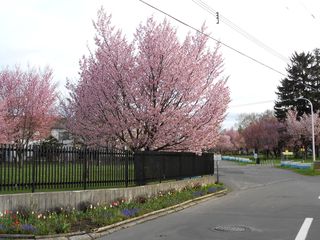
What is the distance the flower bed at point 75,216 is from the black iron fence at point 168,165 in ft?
5.55

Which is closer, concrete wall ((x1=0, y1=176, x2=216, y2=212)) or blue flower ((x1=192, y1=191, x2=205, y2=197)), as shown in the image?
concrete wall ((x1=0, y1=176, x2=216, y2=212))

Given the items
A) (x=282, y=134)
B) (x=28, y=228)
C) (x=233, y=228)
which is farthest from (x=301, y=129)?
(x=28, y=228)

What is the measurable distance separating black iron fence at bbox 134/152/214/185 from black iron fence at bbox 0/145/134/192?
0.57 metres

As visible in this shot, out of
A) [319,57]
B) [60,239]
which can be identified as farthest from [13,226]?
[319,57]

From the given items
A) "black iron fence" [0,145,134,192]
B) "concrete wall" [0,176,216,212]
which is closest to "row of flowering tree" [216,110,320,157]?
"black iron fence" [0,145,134,192]

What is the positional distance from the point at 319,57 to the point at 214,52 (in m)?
69.5

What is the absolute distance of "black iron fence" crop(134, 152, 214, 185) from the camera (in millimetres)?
18500

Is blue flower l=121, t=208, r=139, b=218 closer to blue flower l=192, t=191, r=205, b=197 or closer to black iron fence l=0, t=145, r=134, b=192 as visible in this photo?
black iron fence l=0, t=145, r=134, b=192

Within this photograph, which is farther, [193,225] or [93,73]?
[93,73]

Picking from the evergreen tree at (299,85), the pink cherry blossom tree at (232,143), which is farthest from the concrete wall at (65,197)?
the pink cherry blossom tree at (232,143)

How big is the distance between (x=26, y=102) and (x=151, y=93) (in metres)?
15.4

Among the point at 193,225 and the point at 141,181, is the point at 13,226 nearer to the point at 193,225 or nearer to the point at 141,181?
the point at 193,225

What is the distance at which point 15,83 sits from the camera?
3456cm

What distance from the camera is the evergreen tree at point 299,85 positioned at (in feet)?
273
